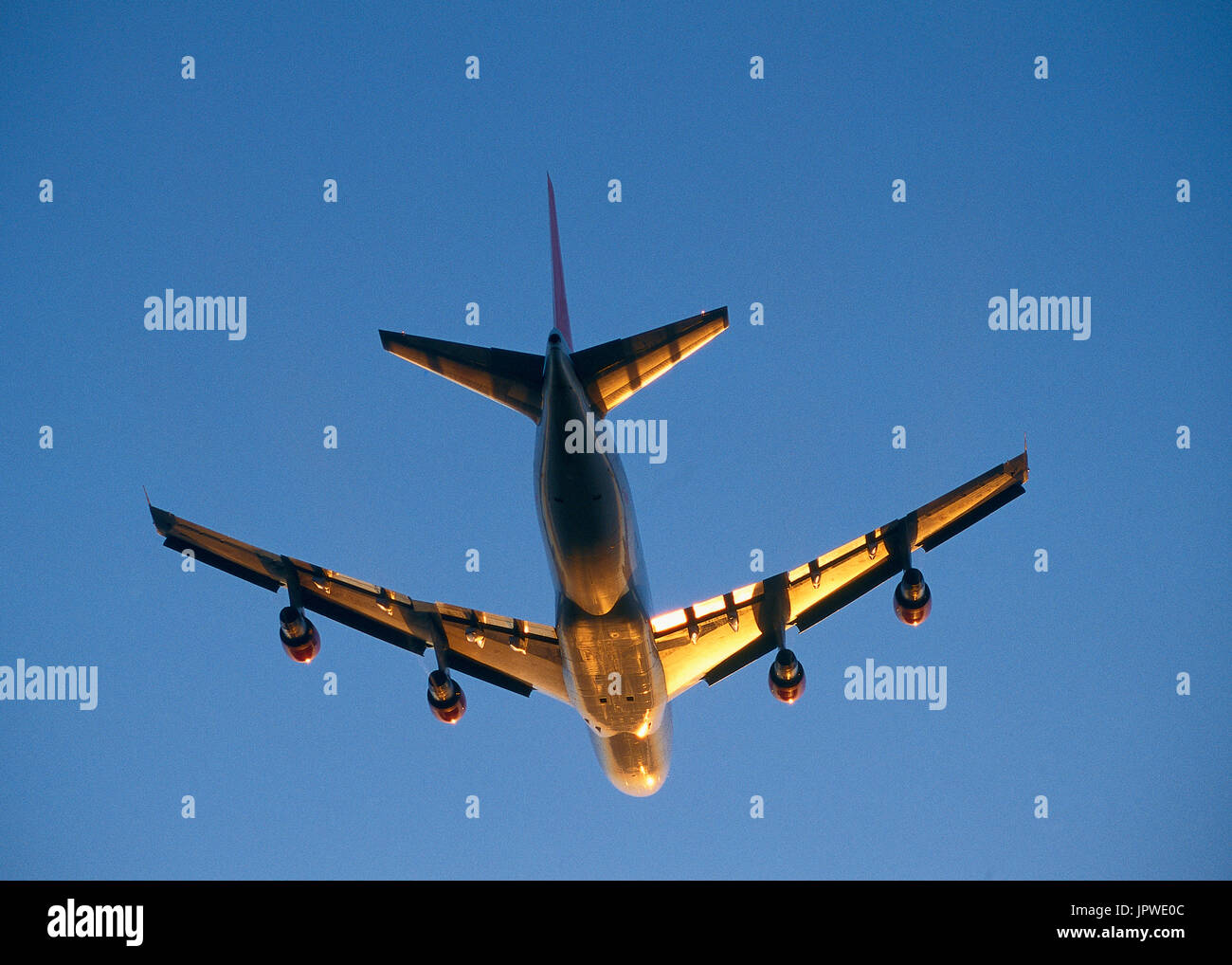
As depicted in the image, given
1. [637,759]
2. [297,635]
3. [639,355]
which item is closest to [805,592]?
[637,759]

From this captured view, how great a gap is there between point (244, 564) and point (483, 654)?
646cm

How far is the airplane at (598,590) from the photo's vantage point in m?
19.4

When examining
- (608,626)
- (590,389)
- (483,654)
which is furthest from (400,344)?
(483,654)

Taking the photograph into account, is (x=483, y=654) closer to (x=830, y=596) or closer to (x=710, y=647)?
(x=710, y=647)

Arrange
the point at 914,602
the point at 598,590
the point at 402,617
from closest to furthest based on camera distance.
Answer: the point at 598,590
the point at 914,602
the point at 402,617

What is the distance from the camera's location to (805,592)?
2514 centimetres

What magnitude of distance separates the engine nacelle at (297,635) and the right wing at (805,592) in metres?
7.90

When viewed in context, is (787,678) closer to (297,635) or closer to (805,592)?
(805,592)

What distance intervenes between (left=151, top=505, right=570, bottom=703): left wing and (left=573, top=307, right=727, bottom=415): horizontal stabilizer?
26.3ft

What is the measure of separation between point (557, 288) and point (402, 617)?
29.7 ft

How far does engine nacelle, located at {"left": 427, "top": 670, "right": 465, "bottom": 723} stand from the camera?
25188mm

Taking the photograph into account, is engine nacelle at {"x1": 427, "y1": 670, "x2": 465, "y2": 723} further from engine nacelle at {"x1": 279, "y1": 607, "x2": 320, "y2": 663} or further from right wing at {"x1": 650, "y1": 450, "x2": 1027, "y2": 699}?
right wing at {"x1": 650, "y1": 450, "x2": 1027, "y2": 699}

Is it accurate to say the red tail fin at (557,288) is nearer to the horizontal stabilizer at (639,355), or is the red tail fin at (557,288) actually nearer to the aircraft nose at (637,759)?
the horizontal stabilizer at (639,355)

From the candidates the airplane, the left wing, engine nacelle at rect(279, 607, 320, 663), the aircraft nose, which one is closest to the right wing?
the airplane
